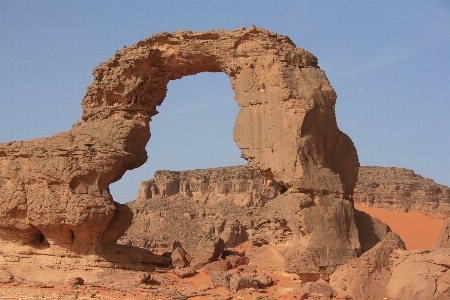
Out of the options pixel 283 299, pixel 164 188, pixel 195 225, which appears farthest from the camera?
pixel 164 188

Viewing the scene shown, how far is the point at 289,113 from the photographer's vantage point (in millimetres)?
16641

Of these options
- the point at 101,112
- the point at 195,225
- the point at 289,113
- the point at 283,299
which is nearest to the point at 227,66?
the point at 289,113

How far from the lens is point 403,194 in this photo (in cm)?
4809

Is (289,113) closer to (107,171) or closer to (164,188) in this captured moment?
(107,171)

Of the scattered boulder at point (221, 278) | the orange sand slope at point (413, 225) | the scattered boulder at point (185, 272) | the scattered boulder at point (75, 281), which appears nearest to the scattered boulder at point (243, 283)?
the scattered boulder at point (221, 278)

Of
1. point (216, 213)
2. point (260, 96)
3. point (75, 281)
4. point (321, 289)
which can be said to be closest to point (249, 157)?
point (260, 96)

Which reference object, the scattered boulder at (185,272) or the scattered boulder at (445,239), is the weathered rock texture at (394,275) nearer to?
the scattered boulder at (445,239)

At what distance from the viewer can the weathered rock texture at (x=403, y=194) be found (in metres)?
47.2

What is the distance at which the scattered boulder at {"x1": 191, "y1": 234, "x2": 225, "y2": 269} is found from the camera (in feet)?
59.0

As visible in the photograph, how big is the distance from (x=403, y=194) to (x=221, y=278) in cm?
3442

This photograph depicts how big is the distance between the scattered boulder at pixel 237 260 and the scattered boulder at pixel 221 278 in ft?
4.12

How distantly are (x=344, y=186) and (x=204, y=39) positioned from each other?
5.25 meters

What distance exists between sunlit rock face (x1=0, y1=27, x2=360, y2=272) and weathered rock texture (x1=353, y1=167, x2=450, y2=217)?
2990 cm

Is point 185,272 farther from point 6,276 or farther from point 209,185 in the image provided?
point 209,185
